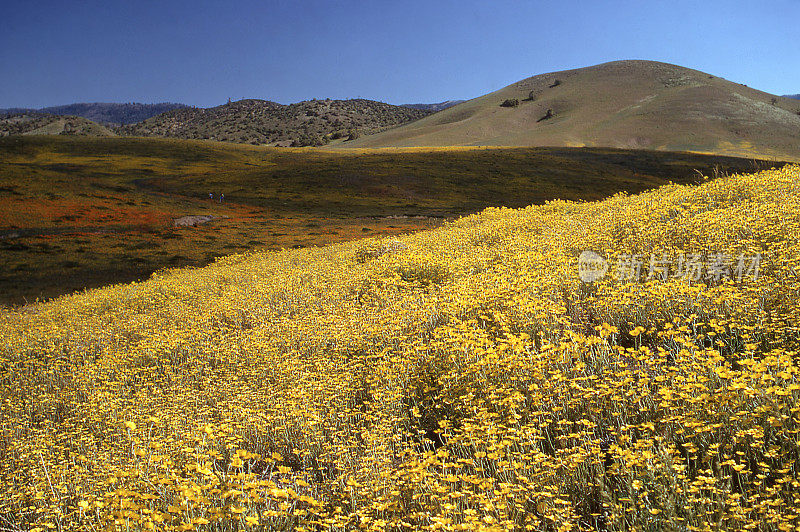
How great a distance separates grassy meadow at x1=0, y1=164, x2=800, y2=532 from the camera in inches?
115

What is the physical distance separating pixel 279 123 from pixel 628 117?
11203cm

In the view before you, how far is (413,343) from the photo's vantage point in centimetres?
579

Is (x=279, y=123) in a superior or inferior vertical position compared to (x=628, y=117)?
superior

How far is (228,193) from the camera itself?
174 feet

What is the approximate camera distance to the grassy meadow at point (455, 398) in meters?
2.93

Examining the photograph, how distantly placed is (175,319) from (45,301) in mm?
11137

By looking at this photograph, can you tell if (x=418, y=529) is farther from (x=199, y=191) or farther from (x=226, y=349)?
(x=199, y=191)

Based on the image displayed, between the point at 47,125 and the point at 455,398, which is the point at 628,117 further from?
the point at 47,125

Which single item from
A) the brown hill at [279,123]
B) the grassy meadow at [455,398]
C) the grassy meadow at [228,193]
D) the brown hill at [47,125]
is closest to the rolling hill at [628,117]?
the grassy meadow at [228,193]

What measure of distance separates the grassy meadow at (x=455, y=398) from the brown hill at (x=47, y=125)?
6691 inches

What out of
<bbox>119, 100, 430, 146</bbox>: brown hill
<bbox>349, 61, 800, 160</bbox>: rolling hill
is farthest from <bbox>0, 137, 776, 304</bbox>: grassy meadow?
<bbox>119, 100, 430, 146</bbox>: brown hill

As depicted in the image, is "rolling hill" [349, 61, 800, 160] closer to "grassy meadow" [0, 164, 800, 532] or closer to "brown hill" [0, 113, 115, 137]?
"brown hill" [0, 113, 115, 137]

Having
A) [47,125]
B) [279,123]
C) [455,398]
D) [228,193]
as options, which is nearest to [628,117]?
[228,193]

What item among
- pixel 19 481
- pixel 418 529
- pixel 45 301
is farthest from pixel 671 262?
pixel 45 301
